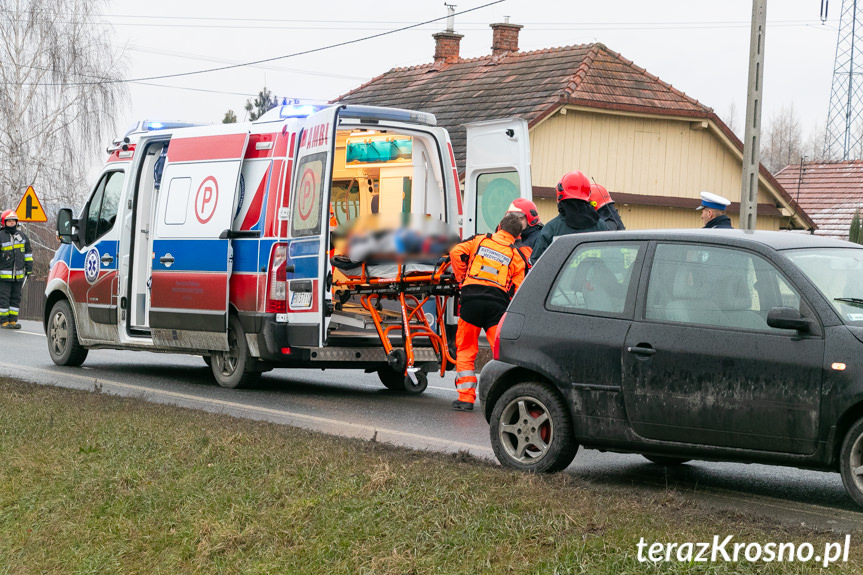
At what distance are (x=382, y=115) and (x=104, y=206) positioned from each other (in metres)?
3.77

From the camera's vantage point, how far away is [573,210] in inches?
371

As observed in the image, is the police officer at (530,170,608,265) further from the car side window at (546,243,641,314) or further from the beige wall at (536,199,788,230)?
the beige wall at (536,199,788,230)

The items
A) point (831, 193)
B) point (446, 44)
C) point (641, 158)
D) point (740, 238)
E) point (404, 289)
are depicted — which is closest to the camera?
point (740, 238)

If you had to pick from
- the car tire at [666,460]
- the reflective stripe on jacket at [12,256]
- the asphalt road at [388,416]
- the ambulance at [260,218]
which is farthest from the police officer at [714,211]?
the reflective stripe on jacket at [12,256]

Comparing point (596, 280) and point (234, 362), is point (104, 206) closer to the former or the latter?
point (234, 362)

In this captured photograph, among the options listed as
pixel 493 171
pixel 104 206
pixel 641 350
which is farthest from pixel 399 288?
pixel 641 350

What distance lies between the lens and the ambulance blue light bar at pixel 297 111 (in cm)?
1157

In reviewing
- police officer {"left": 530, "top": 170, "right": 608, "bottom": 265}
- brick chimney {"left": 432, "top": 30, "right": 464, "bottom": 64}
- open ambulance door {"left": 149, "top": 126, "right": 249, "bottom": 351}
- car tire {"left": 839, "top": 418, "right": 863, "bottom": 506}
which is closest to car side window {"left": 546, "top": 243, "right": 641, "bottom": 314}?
car tire {"left": 839, "top": 418, "right": 863, "bottom": 506}

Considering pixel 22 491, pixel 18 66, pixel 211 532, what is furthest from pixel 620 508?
pixel 18 66

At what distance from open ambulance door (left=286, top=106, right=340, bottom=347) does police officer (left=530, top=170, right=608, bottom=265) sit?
2.21 meters

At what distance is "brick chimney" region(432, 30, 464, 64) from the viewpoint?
109 feet

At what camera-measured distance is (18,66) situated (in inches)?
1628

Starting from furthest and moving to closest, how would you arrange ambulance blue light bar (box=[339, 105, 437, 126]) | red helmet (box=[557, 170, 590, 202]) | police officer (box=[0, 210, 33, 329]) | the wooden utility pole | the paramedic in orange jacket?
1. police officer (box=[0, 210, 33, 329])
2. the wooden utility pole
3. ambulance blue light bar (box=[339, 105, 437, 126])
4. the paramedic in orange jacket
5. red helmet (box=[557, 170, 590, 202])

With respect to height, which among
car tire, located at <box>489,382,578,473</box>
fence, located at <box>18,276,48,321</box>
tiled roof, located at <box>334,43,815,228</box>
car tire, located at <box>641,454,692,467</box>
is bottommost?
fence, located at <box>18,276,48,321</box>
